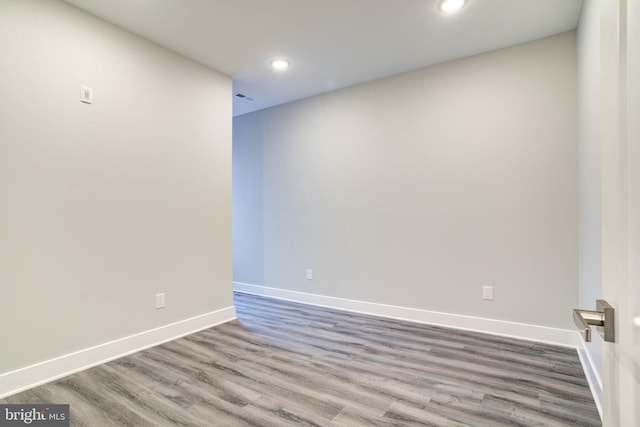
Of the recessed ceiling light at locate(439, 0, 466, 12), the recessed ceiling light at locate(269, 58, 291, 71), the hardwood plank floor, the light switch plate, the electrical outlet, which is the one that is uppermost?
the recessed ceiling light at locate(439, 0, 466, 12)

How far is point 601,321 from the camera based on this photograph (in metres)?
0.66

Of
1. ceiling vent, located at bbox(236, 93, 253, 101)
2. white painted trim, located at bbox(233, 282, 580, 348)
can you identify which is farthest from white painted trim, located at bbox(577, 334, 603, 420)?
ceiling vent, located at bbox(236, 93, 253, 101)

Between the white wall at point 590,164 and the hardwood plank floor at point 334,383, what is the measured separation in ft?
1.31

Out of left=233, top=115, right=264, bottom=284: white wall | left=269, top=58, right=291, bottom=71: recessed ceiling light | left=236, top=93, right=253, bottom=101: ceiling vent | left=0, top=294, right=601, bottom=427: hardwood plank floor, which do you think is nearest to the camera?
left=0, top=294, right=601, bottom=427: hardwood plank floor

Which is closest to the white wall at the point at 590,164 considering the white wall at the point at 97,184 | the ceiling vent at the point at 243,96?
the white wall at the point at 97,184

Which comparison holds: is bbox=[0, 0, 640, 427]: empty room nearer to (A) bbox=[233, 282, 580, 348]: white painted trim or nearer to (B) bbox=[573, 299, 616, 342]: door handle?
(A) bbox=[233, 282, 580, 348]: white painted trim

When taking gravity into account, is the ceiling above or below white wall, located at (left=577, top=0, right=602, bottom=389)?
above

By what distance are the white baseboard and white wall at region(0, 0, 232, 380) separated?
0.05 metres

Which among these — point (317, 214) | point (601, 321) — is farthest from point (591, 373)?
point (317, 214)

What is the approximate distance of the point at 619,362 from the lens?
2.04 ft

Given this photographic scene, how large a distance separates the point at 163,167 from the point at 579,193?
10.9ft

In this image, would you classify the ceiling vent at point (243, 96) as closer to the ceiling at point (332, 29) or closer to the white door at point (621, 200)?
the ceiling at point (332, 29)

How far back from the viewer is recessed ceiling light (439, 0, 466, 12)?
7.41 feet

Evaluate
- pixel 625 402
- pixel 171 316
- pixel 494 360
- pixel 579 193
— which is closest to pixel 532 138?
pixel 579 193
